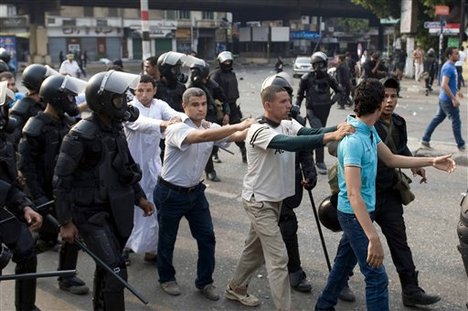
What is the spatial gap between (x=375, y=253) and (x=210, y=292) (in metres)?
1.72

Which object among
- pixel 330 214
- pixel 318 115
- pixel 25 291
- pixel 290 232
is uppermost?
pixel 318 115

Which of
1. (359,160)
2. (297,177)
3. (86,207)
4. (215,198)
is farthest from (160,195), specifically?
(215,198)

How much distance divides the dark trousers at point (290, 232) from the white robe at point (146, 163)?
132cm

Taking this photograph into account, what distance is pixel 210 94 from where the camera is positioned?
8.48 m

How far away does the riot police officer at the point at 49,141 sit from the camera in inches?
187

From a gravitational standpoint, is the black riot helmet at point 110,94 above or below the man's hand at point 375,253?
above

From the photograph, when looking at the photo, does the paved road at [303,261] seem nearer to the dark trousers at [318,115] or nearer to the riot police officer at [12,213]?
the dark trousers at [318,115]

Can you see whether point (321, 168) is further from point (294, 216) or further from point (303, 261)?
point (294, 216)

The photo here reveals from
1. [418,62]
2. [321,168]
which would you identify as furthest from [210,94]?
[418,62]

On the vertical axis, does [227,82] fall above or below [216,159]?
above

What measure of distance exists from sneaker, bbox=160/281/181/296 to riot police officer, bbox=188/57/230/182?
3.58 m

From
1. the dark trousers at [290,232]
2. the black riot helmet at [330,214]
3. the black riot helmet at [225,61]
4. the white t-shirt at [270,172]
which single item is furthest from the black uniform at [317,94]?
the white t-shirt at [270,172]

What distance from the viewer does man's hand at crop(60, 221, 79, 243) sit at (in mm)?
3865

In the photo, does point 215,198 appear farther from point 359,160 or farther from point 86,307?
point 359,160
